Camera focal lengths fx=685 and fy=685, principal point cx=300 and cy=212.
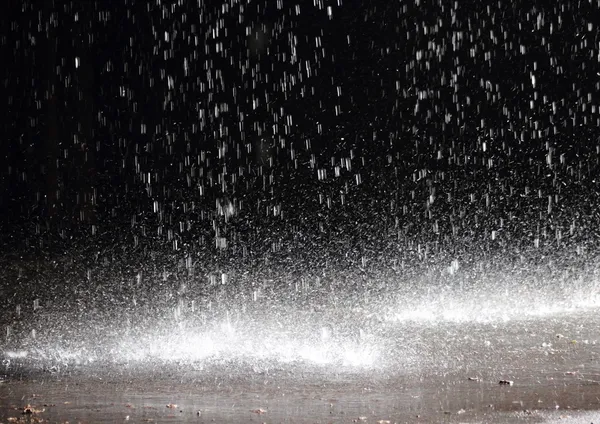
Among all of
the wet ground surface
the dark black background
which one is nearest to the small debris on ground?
the wet ground surface

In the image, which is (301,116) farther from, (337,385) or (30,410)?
(30,410)

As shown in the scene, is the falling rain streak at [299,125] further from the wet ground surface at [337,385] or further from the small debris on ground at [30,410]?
the small debris on ground at [30,410]

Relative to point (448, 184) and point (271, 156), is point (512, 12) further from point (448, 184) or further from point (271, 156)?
point (271, 156)

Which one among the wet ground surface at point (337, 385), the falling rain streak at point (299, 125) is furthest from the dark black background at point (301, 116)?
the wet ground surface at point (337, 385)

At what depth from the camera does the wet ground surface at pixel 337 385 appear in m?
3.62

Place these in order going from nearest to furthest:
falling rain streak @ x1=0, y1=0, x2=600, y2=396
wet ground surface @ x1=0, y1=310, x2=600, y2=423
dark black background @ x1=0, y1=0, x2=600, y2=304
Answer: wet ground surface @ x1=0, y1=310, x2=600, y2=423
falling rain streak @ x1=0, y1=0, x2=600, y2=396
dark black background @ x1=0, y1=0, x2=600, y2=304

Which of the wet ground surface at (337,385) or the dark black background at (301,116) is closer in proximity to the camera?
the wet ground surface at (337,385)

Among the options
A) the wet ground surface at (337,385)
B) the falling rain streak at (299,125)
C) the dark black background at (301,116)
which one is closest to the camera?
the wet ground surface at (337,385)

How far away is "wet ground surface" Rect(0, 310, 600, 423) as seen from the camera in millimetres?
3625

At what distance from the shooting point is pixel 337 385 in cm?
417

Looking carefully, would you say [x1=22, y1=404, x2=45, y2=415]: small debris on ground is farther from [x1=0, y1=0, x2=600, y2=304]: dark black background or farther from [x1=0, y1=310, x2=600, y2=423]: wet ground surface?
[x1=0, y1=0, x2=600, y2=304]: dark black background

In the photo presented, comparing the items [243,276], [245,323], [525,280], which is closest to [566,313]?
[525,280]

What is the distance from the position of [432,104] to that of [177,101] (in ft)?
19.4

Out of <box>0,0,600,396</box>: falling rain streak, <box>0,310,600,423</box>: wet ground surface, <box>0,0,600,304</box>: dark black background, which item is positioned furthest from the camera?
<box>0,0,600,304</box>: dark black background
